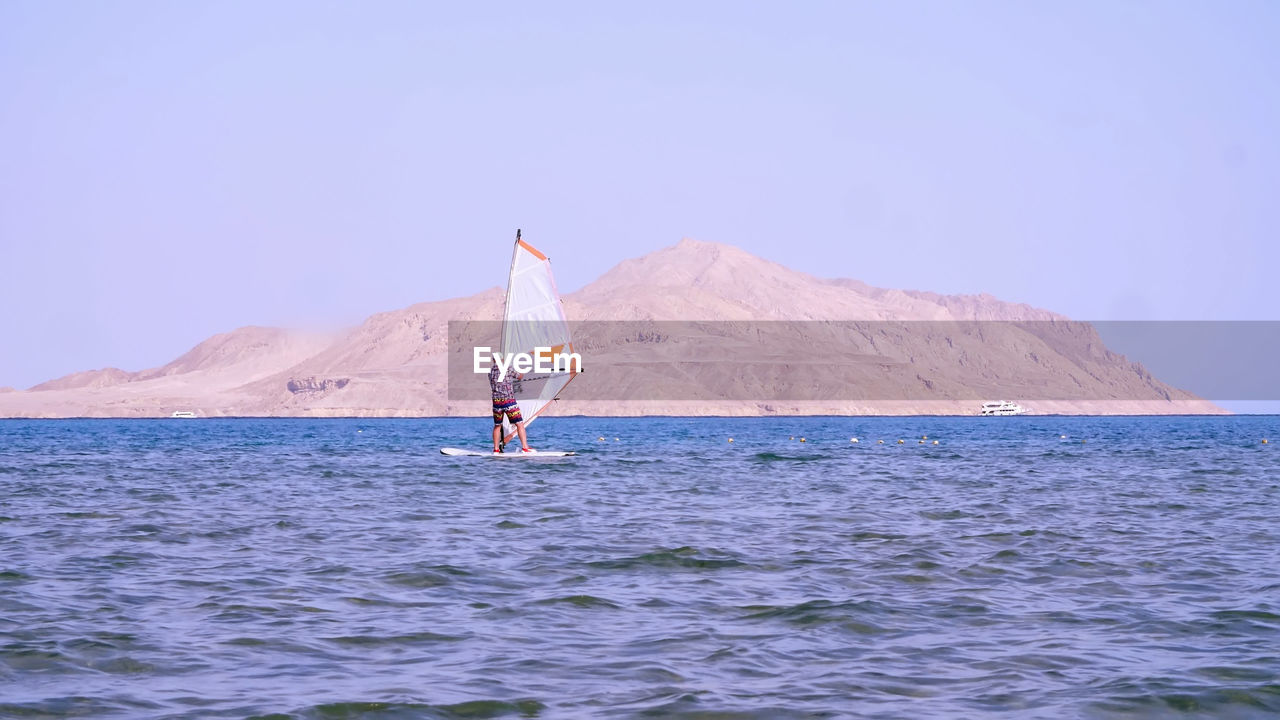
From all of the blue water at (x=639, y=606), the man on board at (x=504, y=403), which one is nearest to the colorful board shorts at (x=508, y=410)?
the man on board at (x=504, y=403)

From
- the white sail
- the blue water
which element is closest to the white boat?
the white sail

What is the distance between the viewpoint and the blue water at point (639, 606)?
10250 millimetres

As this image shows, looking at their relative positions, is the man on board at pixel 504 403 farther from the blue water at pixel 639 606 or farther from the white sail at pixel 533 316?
the blue water at pixel 639 606

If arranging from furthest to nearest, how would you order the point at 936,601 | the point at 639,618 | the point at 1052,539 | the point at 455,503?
the point at 455,503 < the point at 1052,539 < the point at 936,601 < the point at 639,618

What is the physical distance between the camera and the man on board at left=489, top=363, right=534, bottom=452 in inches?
1725

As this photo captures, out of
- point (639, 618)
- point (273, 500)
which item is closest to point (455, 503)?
point (273, 500)

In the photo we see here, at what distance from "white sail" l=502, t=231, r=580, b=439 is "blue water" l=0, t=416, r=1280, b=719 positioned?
15778 millimetres

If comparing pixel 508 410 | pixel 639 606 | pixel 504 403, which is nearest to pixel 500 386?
pixel 504 403

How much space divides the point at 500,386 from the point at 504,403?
1302 mm

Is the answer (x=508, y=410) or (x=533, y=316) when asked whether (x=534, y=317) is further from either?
(x=508, y=410)

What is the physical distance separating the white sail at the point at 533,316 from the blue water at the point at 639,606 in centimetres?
1578

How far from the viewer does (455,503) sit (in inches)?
1115

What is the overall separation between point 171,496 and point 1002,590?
20.9m

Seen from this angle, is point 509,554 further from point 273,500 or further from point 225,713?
point 273,500
